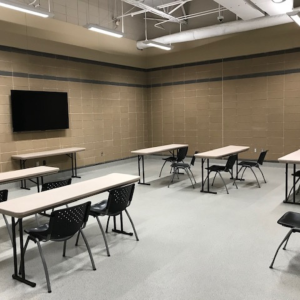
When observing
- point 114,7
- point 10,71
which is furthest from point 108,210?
point 114,7

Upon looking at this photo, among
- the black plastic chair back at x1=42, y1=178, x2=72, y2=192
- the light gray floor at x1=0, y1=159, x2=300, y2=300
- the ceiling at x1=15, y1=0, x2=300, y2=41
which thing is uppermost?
the ceiling at x1=15, y1=0, x2=300, y2=41

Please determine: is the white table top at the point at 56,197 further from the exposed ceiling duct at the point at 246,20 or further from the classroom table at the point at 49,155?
the exposed ceiling duct at the point at 246,20

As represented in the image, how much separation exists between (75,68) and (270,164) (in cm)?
597

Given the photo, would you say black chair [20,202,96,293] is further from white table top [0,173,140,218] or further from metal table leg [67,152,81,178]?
metal table leg [67,152,81,178]

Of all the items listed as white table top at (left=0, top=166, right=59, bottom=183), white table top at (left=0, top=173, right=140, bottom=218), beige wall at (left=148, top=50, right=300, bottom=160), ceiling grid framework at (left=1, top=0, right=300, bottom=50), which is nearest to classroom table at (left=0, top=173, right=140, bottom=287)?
white table top at (left=0, top=173, right=140, bottom=218)

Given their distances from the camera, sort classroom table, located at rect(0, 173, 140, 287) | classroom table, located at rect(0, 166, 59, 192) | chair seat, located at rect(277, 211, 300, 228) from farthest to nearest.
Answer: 1. classroom table, located at rect(0, 166, 59, 192)
2. chair seat, located at rect(277, 211, 300, 228)
3. classroom table, located at rect(0, 173, 140, 287)

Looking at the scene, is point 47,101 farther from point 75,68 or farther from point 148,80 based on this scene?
point 148,80

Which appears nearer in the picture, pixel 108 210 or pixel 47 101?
pixel 108 210

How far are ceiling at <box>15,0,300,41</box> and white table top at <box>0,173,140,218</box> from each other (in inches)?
173

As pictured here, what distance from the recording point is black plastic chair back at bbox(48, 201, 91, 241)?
270 centimetres

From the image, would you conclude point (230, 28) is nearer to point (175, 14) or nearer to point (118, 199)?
point (175, 14)

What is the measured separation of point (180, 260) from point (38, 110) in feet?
17.7

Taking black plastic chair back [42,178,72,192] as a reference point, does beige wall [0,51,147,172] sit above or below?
above

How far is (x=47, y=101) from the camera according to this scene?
7.36 meters
